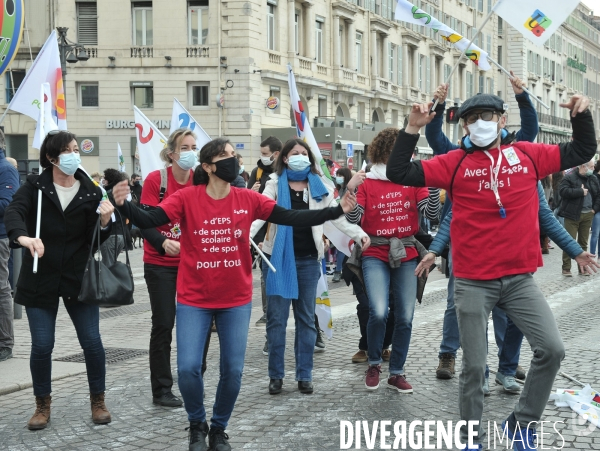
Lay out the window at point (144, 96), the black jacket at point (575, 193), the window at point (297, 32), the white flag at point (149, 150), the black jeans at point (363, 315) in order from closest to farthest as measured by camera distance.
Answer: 1. the black jeans at point (363, 315)
2. the white flag at point (149, 150)
3. the black jacket at point (575, 193)
4. the window at point (144, 96)
5. the window at point (297, 32)

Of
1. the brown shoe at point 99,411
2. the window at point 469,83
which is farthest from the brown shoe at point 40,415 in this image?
the window at point 469,83

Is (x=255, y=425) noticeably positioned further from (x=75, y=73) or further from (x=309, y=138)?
(x=75, y=73)

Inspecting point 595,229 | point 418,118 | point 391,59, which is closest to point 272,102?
point 391,59

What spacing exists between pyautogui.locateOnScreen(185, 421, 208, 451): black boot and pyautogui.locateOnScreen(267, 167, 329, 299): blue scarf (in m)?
1.79

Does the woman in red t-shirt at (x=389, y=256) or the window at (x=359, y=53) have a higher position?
the window at (x=359, y=53)

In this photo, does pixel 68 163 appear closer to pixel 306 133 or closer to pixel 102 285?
pixel 102 285

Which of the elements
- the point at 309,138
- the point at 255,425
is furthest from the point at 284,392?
the point at 309,138

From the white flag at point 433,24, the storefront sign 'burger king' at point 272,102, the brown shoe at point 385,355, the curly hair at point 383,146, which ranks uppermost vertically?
the storefront sign 'burger king' at point 272,102

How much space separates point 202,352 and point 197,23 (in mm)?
33162

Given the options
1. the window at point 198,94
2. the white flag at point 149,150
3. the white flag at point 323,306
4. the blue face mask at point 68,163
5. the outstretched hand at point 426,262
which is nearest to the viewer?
the blue face mask at point 68,163

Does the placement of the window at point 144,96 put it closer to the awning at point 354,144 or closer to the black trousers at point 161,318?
the awning at point 354,144

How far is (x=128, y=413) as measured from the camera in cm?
636

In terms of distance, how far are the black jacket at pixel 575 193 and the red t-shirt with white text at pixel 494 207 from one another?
1142cm

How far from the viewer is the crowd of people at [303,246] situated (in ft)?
16.6
